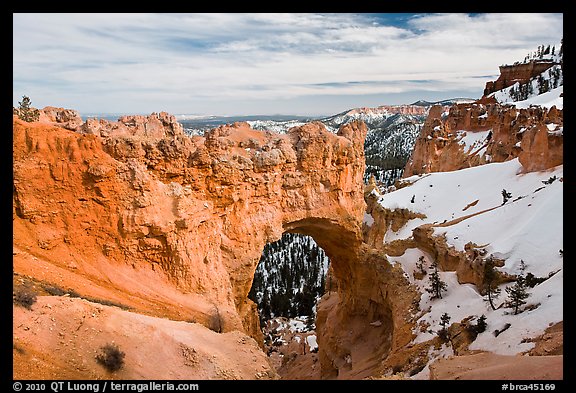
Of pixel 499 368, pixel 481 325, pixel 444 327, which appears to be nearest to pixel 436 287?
pixel 444 327

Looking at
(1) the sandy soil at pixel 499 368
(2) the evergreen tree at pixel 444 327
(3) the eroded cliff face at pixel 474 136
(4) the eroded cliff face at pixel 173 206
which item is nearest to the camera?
(1) the sandy soil at pixel 499 368

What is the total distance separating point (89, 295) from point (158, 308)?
83.1 inches

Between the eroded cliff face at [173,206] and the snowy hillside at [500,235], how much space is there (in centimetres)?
285

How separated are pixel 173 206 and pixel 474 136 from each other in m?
60.2

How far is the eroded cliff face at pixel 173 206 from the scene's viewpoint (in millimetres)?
11422

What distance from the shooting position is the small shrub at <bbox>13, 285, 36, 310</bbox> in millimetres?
7930

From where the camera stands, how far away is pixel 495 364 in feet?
31.9

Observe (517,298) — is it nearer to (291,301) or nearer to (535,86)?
(291,301)

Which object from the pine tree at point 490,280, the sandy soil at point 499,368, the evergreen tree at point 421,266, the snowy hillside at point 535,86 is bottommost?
the evergreen tree at point 421,266

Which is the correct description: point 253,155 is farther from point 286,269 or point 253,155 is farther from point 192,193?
point 286,269

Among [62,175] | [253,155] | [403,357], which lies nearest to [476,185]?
[403,357]

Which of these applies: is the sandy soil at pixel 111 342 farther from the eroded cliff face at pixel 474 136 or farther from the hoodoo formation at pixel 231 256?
the eroded cliff face at pixel 474 136

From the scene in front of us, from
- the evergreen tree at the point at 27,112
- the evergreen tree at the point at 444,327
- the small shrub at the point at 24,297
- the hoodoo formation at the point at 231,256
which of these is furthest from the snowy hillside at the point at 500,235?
the evergreen tree at the point at 27,112

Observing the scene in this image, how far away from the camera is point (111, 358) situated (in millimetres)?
7785
